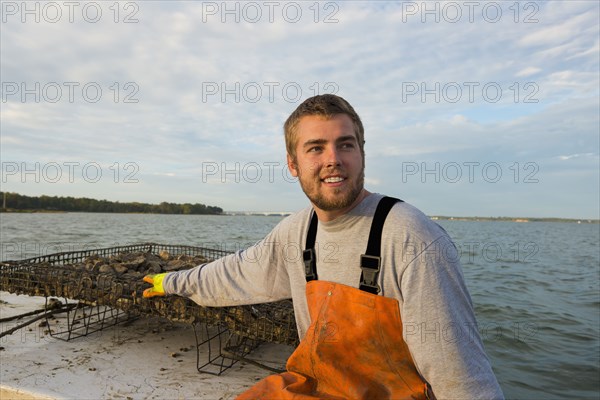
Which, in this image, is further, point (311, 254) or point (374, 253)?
point (311, 254)

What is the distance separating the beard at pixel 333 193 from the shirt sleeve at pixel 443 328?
0.50m

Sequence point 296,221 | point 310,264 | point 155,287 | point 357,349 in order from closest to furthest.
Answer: point 357,349
point 310,264
point 296,221
point 155,287

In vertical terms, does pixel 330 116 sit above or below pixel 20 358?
above

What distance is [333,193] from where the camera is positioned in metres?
2.26

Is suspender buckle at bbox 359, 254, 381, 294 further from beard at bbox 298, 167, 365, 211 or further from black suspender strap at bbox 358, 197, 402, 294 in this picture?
beard at bbox 298, 167, 365, 211

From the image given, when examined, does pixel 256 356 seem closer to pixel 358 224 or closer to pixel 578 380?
pixel 358 224

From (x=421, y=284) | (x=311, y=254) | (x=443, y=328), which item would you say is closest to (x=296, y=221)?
(x=311, y=254)

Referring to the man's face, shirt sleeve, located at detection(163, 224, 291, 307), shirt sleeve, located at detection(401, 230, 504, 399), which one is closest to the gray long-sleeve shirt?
shirt sleeve, located at detection(401, 230, 504, 399)

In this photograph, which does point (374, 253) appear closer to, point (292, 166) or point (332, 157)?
point (332, 157)

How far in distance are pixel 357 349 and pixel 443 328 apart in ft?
1.63

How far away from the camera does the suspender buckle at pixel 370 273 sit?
6.85 feet

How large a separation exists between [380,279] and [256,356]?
2.94 meters

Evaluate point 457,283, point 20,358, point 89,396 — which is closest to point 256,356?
point 89,396

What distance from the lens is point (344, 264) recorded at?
2250 millimetres
